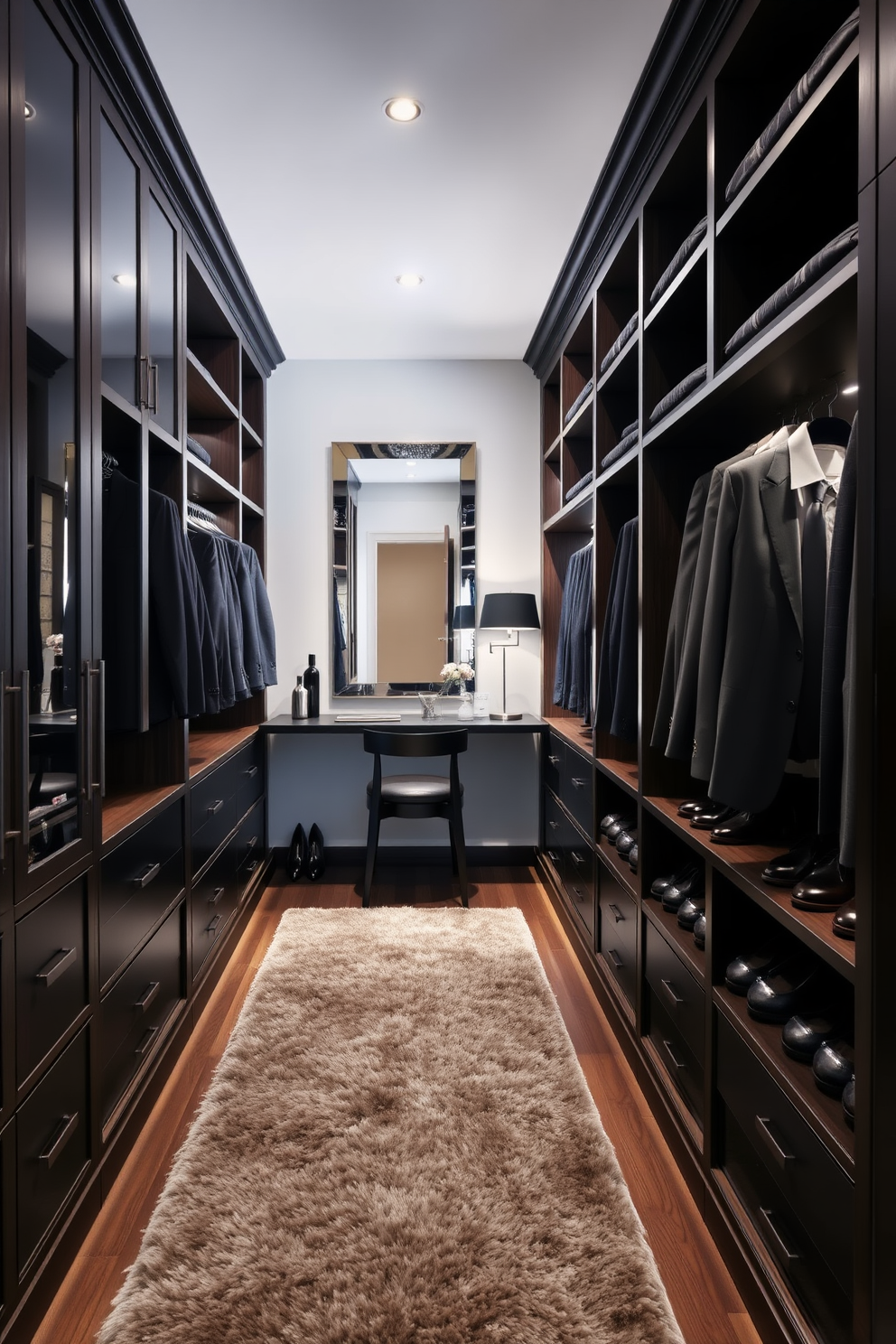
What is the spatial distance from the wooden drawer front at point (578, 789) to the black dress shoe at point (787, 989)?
1.37 meters

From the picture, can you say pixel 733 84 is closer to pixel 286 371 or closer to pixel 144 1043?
pixel 144 1043

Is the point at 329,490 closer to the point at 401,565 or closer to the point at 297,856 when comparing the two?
the point at 401,565

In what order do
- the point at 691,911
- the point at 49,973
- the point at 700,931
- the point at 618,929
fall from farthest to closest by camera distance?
1. the point at 618,929
2. the point at 691,911
3. the point at 700,931
4. the point at 49,973

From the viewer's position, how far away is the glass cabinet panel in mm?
1887

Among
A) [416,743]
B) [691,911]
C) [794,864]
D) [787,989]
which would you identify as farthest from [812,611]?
[416,743]

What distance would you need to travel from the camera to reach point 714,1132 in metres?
1.71

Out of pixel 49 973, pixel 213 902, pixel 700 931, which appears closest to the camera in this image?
pixel 49 973

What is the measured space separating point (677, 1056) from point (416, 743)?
5.78ft

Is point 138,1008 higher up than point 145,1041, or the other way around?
point 138,1008

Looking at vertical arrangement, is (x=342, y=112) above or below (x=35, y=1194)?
above

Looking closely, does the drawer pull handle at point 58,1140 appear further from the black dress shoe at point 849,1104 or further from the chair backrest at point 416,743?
the chair backrest at point 416,743

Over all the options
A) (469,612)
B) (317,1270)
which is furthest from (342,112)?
(317,1270)

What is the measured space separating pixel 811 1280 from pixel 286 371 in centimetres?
431

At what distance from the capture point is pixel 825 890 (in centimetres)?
137
